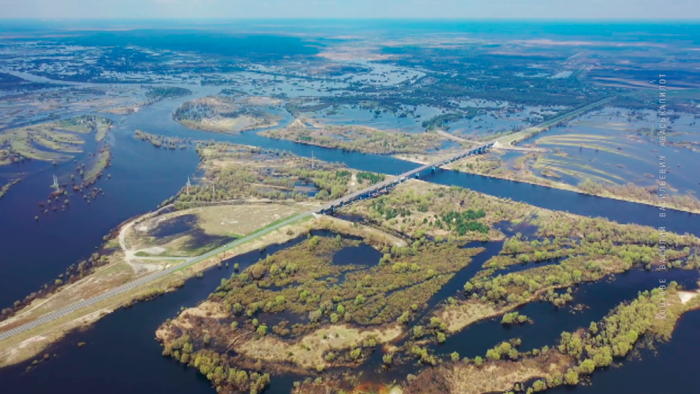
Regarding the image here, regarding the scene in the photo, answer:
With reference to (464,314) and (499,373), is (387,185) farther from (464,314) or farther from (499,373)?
(499,373)

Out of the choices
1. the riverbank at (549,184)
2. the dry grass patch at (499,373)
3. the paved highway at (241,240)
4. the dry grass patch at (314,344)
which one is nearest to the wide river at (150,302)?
the riverbank at (549,184)

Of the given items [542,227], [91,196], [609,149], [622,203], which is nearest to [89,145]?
[91,196]

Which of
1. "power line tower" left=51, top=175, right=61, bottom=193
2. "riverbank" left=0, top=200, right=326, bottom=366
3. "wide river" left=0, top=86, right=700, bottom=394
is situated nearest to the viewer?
"wide river" left=0, top=86, right=700, bottom=394

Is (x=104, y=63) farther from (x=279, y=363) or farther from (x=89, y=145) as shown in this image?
(x=279, y=363)

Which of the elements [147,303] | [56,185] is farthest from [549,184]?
[56,185]

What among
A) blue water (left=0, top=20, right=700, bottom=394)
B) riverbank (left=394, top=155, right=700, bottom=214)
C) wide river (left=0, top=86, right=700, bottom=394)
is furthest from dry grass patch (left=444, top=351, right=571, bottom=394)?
riverbank (left=394, top=155, right=700, bottom=214)

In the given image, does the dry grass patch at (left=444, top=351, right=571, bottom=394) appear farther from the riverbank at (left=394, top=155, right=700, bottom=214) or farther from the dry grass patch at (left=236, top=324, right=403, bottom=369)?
the riverbank at (left=394, top=155, right=700, bottom=214)
